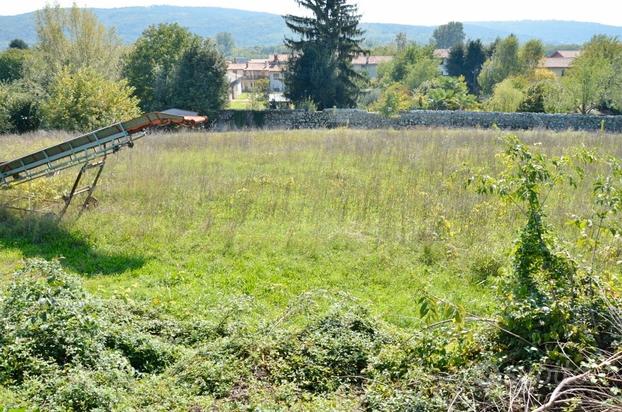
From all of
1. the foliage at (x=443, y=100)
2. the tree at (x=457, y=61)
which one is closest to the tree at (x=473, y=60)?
the tree at (x=457, y=61)

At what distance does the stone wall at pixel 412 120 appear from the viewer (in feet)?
79.5

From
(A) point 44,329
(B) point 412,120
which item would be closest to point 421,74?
(B) point 412,120

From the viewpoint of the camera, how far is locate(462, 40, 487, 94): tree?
187ft

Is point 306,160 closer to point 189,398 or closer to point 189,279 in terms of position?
point 189,279

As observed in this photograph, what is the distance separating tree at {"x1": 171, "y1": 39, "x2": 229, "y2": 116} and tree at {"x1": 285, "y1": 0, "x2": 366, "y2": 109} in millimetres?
5266

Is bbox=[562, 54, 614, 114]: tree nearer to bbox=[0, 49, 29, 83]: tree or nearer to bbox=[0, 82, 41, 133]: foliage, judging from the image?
bbox=[0, 82, 41, 133]: foliage

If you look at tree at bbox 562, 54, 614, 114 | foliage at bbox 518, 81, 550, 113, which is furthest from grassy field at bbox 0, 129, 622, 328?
foliage at bbox 518, 81, 550, 113

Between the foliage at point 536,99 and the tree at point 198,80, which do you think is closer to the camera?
the foliage at point 536,99

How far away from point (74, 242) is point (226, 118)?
2259cm

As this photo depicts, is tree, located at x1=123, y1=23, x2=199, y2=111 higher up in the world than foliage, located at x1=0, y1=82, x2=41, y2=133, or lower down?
higher up

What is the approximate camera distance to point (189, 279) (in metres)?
7.77

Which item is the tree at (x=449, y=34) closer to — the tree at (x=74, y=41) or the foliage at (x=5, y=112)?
the tree at (x=74, y=41)

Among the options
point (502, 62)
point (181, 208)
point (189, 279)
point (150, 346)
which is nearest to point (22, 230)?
point (181, 208)

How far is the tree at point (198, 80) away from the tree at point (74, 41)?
596cm
